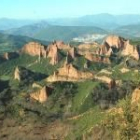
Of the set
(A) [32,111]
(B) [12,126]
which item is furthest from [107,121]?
(A) [32,111]

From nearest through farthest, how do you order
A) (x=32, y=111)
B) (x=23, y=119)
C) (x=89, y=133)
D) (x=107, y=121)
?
1. (x=107, y=121)
2. (x=89, y=133)
3. (x=23, y=119)
4. (x=32, y=111)

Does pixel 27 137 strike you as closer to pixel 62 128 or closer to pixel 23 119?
pixel 62 128

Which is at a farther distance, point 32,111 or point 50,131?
point 32,111

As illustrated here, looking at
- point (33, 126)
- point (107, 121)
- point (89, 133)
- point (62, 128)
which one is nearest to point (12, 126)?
point (33, 126)

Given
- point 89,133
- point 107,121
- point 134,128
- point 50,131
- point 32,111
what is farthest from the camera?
point 32,111

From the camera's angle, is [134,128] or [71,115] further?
[71,115]

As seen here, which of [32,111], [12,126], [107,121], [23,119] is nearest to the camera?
[107,121]

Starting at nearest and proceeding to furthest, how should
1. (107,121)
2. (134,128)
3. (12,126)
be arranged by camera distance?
1. (134,128)
2. (107,121)
3. (12,126)

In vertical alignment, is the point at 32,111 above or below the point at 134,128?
below

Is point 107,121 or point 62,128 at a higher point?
point 107,121

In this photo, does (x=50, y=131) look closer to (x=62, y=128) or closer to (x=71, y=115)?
(x=62, y=128)
